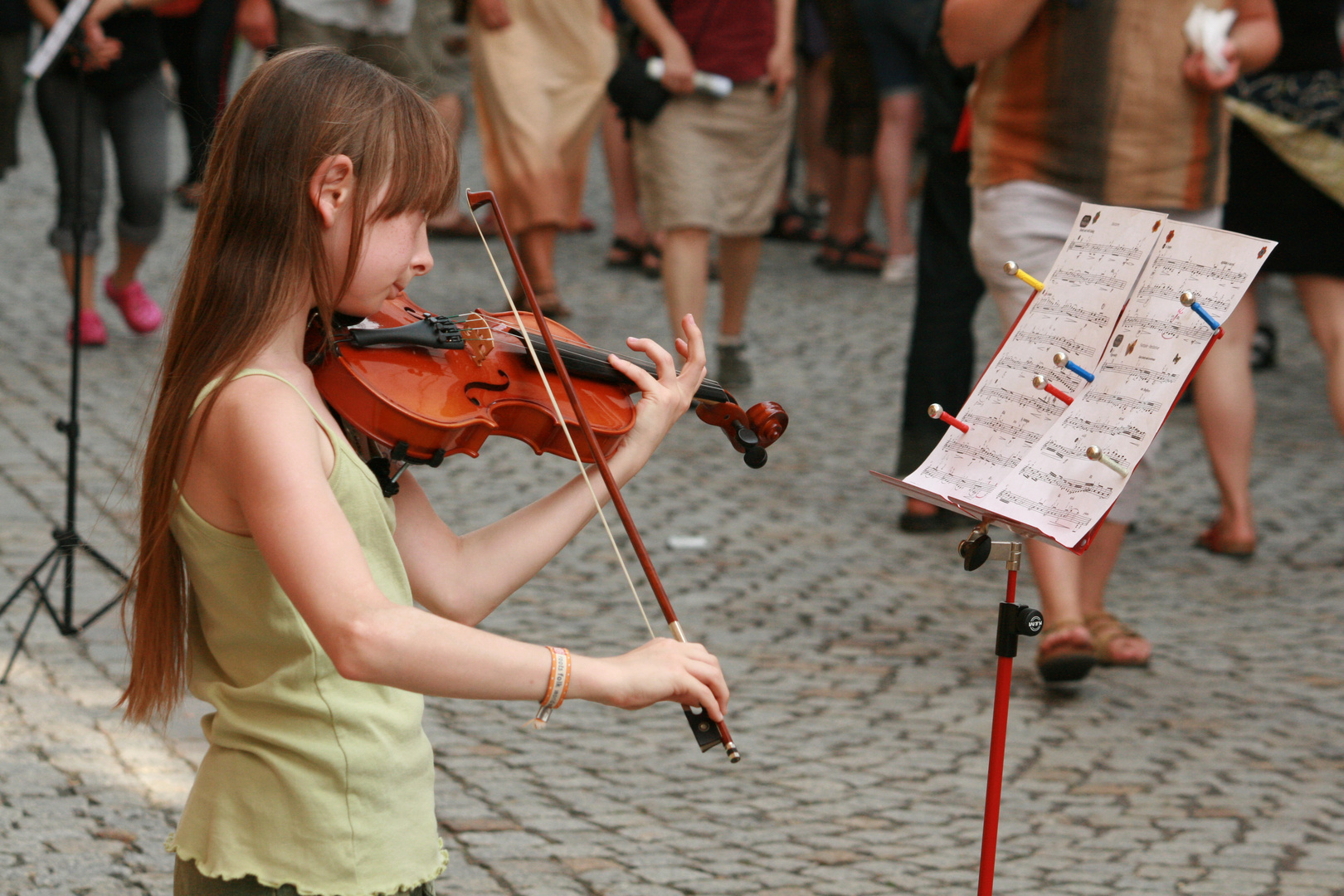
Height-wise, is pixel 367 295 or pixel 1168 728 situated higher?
pixel 367 295

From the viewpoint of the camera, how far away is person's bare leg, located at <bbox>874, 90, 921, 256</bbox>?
788 cm

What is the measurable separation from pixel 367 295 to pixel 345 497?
210mm

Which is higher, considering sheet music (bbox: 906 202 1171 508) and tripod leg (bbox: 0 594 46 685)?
sheet music (bbox: 906 202 1171 508)

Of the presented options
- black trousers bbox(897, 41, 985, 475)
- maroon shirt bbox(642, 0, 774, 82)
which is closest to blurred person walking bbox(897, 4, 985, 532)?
black trousers bbox(897, 41, 985, 475)

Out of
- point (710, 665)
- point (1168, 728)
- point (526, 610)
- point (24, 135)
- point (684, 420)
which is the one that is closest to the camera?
point (710, 665)

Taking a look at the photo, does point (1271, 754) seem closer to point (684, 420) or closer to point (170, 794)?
point (170, 794)

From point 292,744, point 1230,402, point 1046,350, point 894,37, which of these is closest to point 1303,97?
point 1230,402

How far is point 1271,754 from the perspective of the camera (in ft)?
11.3

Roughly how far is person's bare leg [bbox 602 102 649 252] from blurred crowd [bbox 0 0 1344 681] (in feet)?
0.07

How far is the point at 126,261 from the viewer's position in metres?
6.41

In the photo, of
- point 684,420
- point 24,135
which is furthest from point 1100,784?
point 24,135

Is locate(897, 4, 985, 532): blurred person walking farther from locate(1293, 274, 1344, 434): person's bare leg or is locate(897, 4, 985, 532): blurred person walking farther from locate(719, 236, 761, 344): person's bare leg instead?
locate(719, 236, 761, 344): person's bare leg

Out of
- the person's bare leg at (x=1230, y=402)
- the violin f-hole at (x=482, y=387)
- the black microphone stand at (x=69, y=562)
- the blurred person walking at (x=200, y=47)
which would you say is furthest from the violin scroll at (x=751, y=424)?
the blurred person walking at (x=200, y=47)

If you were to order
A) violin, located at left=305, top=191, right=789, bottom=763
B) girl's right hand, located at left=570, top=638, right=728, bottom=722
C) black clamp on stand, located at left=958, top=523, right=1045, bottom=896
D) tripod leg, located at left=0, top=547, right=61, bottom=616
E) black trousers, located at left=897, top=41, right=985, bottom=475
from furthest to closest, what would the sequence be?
black trousers, located at left=897, top=41, right=985, bottom=475, tripod leg, located at left=0, top=547, right=61, bottom=616, black clamp on stand, located at left=958, top=523, right=1045, bottom=896, violin, located at left=305, top=191, right=789, bottom=763, girl's right hand, located at left=570, top=638, right=728, bottom=722
